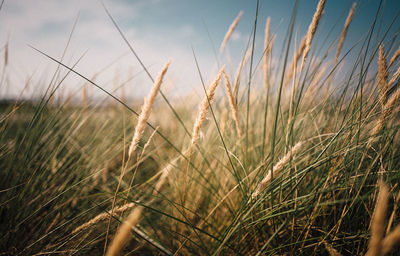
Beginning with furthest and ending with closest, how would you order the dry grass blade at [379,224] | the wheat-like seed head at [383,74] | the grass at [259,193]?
1. the wheat-like seed head at [383,74]
2. the grass at [259,193]
3. the dry grass blade at [379,224]

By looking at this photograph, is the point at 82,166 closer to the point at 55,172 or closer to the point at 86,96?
the point at 55,172

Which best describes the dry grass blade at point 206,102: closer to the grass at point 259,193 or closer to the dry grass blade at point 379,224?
the grass at point 259,193

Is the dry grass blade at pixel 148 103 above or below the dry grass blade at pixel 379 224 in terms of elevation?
above

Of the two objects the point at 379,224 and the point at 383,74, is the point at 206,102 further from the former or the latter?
the point at 383,74

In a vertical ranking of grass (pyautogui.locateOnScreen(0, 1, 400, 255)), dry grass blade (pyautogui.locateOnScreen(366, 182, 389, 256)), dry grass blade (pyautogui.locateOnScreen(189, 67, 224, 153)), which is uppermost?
dry grass blade (pyautogui.locateOnScreen(189, 67, 224, 153))

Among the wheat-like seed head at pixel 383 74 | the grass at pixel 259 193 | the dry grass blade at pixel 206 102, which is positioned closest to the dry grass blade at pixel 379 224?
the grass at pixel 259 193

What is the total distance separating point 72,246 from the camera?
83cm

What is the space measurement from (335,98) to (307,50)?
68 cm

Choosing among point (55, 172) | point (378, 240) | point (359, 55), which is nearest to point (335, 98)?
point (359, 55)

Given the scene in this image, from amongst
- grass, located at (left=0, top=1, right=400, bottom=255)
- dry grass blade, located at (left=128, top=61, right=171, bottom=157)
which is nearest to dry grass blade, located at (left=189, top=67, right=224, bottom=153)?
grass, located at (left=0, top=1, right=400, bottom=255)

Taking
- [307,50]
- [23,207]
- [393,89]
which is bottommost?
[23,207]

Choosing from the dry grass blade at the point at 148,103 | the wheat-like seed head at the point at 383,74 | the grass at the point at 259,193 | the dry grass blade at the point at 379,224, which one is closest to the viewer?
the dry grass blade at the point at 379,224

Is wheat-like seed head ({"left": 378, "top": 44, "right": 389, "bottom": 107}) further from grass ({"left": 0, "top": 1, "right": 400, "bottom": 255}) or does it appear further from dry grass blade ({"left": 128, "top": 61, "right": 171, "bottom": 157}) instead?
dry grass blade ({"left": 128, "top": 61, "right": 171, "bottom": 157})

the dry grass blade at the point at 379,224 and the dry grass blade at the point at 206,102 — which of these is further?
the dry grass blade at the point at 206,102
